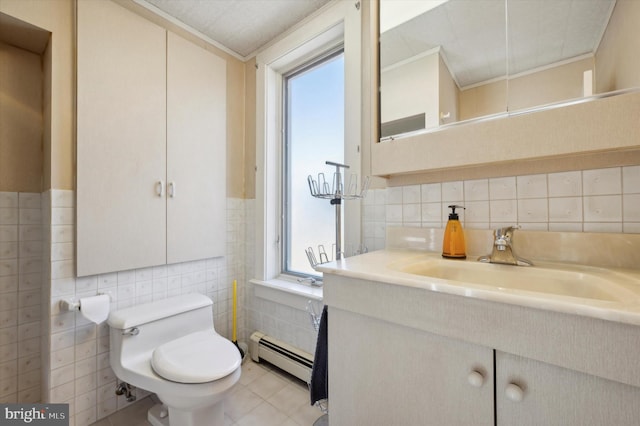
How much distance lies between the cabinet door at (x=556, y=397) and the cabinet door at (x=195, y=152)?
164 cm

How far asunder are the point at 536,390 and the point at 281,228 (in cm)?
157

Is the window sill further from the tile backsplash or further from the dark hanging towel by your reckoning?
the tile backsplash

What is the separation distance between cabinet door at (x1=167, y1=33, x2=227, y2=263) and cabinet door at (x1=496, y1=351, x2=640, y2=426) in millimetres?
1645

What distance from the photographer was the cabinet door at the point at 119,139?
1.25m

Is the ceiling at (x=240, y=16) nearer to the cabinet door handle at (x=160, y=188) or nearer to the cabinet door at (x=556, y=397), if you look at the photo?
the cabinet door handle at (x=160, y=188)

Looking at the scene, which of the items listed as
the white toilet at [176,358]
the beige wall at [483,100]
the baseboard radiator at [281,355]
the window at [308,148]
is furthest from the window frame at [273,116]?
the beige wall at [483,100]

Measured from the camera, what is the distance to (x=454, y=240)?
3.14ft

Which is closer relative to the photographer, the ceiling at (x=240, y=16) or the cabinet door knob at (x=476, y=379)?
the cabinet door knob at (x=476, y=379)

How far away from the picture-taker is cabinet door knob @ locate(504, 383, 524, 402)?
52cm

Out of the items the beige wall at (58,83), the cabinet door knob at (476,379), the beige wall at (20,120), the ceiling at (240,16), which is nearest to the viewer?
the cabinet door knob at (476,379)

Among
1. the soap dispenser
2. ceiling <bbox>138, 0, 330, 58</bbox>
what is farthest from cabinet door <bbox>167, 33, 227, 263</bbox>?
the soap dispenser

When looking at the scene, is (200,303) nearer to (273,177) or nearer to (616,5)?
(273,177)

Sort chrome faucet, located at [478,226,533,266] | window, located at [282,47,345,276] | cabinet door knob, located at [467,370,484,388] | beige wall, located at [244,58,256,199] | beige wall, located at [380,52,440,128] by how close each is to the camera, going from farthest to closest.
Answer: beige wall, located at [244,58,256,199] < window, located at [282,47,345,276] < beige wall, located at [380,52,440,128] < chrome faucet, located at [478,226,533,266] < cabinet door knob, located at [467,370,484,388]

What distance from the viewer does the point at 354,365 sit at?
30.6 inches
